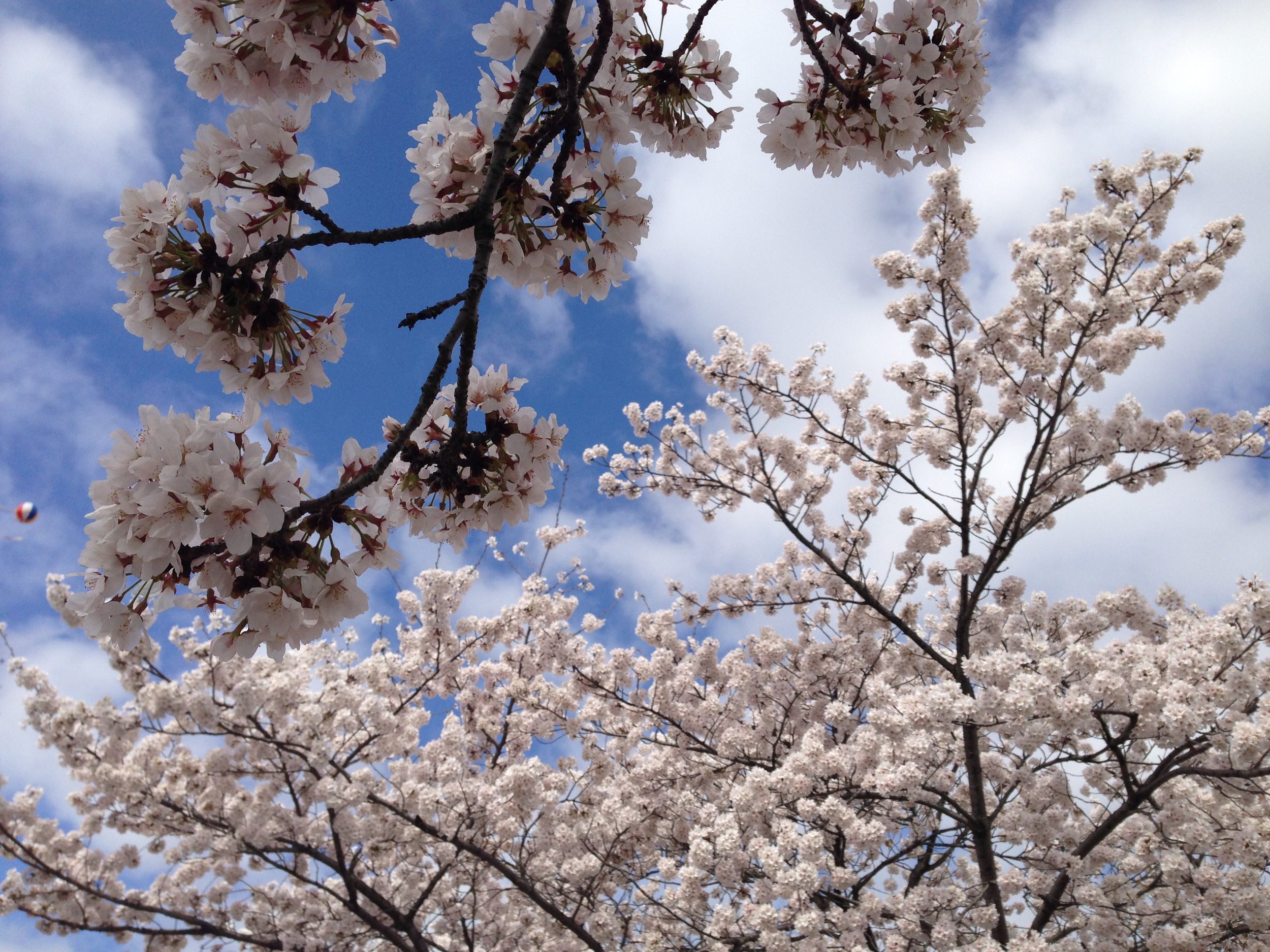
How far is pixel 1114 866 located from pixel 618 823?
4.92 metres

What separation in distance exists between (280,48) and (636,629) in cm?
802

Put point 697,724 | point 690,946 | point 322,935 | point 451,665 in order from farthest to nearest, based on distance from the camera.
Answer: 1. point 451,665
2. point 697,724
3. point 322,935
4. point 690,946

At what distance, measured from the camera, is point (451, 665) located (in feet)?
30.2

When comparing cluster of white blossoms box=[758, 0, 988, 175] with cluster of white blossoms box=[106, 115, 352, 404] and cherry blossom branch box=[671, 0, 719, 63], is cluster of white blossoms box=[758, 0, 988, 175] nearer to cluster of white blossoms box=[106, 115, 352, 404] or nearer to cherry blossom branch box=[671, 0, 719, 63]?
cherry blossom branch box=[671, 0, 719, 63]

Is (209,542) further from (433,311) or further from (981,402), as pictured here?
(981,402)

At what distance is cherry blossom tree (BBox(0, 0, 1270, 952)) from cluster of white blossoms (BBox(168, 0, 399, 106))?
1 centimetres

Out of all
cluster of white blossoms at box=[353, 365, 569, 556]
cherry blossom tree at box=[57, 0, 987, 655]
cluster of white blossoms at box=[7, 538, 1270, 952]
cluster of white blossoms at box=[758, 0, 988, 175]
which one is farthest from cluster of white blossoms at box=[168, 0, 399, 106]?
cluster of white blossoms at box=[7, 538, 1270, 952]

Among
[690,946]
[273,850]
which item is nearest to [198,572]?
[690,946]

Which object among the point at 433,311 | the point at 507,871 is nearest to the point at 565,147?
the point at 433,311

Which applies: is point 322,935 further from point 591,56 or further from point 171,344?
point 591,56

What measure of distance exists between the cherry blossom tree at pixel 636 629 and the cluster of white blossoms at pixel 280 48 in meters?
0.01

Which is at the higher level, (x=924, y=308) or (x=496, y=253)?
(x=924, y=308)

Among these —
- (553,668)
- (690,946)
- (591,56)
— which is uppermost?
(553,668)

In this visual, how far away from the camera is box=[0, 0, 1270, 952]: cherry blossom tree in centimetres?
210
